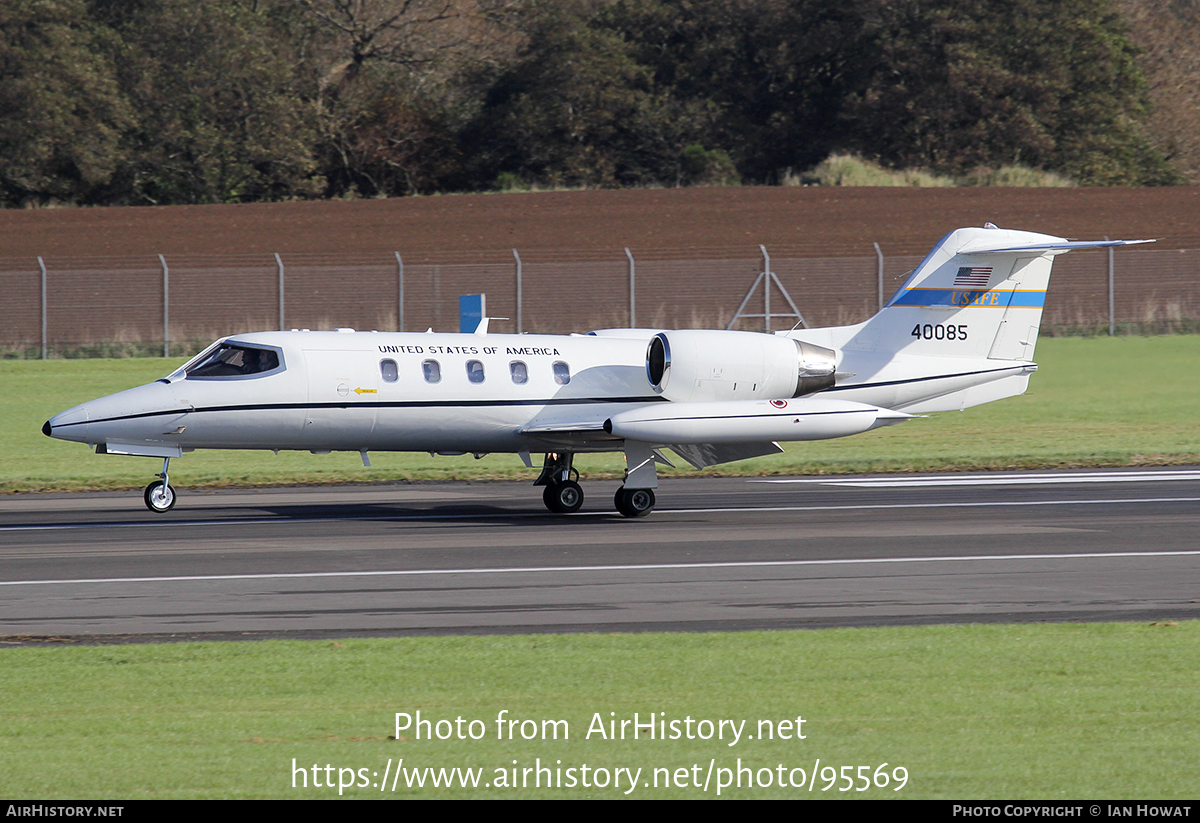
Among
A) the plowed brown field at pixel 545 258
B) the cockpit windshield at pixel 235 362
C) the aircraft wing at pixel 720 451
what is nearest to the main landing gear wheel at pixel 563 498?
the aircraft wing at pixel 720 451

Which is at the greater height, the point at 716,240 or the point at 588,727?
the point at 716,240

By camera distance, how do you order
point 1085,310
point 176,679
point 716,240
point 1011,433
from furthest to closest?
point 716,240, point 1085,310, point 1011,433, point 176,679

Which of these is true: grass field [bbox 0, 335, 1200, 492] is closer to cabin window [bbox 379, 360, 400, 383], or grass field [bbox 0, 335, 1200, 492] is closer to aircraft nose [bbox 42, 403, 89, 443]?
cabin window [bbox 379, 360, 400, 383]

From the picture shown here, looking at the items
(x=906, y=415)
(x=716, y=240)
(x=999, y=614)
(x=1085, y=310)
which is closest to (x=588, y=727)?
(x=999, y=614)

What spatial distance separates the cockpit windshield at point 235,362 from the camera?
18.9m

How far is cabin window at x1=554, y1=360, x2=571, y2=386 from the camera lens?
20.0 metres

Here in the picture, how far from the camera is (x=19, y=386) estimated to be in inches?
1422

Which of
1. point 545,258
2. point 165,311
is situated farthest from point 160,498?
point 545,258

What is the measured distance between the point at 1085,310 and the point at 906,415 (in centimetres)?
3036

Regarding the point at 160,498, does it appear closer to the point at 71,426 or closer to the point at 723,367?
the point at 71,426

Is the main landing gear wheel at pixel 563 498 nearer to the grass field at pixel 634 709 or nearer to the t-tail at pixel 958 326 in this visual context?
the t-tail at pixel 958 326

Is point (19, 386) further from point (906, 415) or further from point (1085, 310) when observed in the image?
point (1085, 310)

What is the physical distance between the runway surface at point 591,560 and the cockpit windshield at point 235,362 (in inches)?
77.4

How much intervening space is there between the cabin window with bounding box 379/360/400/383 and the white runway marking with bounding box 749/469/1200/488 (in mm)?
7822
